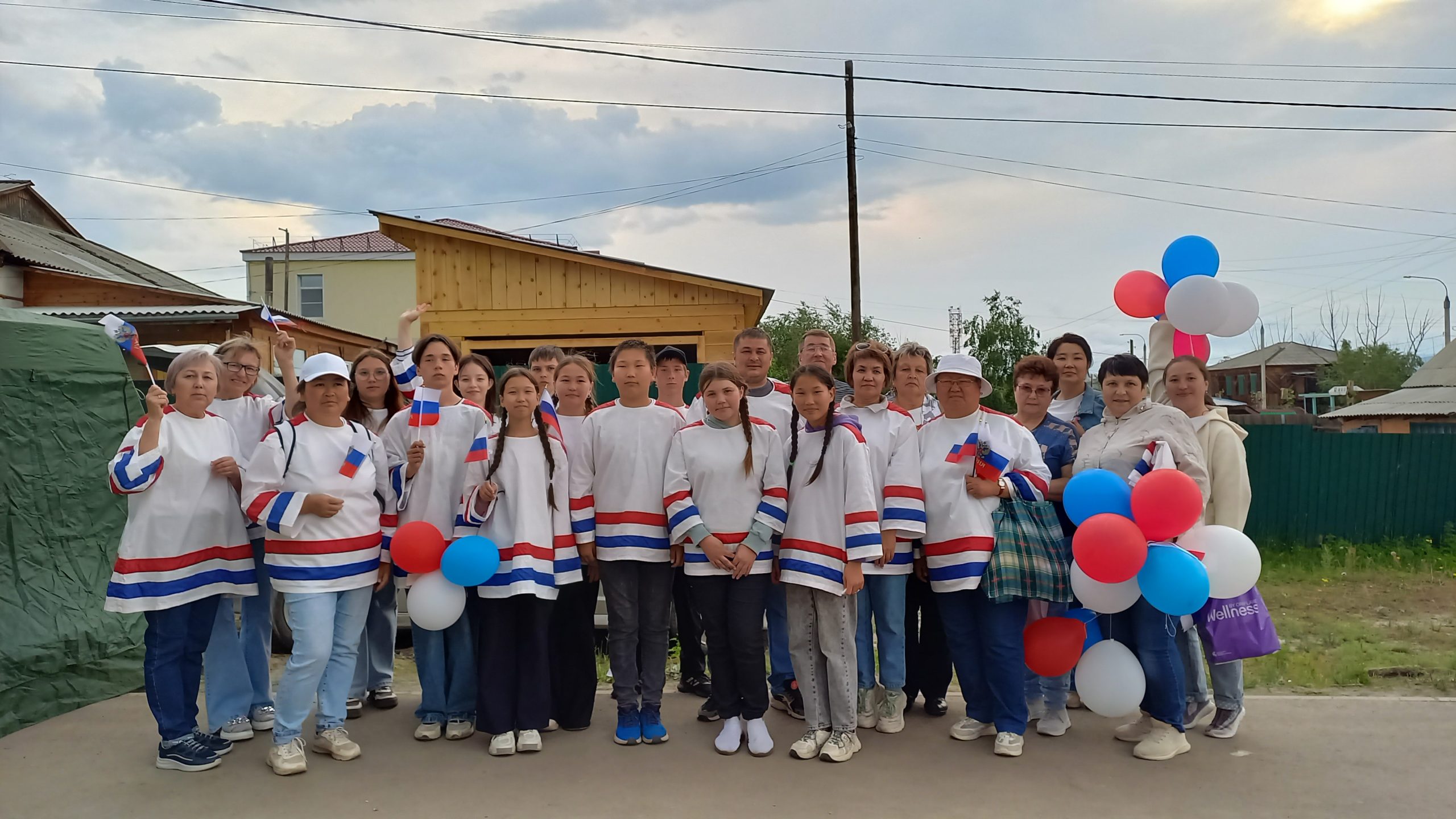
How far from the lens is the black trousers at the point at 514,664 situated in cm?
439

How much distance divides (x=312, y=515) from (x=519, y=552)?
2.87ft

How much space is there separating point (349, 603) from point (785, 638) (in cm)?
203

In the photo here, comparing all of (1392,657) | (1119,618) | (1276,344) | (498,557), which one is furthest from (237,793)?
(1276,344)

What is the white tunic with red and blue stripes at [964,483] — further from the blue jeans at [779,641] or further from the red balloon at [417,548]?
the red balloon at [417,548]

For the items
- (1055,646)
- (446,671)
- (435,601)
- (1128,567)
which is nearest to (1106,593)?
(1128,567)

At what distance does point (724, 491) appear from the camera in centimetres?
425

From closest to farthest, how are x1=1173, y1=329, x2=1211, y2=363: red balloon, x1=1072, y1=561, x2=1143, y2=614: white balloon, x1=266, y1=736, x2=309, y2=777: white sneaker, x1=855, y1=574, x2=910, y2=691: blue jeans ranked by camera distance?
x1=266, y1=736, x2=309, y2=777: white sneaker < x1=1072, y1=561, x2=1143, y2=614: white balloon < x1=855, y1=574, x2=910, y2=691: blue jeans < x1=1173, y1=329, x2=1211, y2=363: red balloon

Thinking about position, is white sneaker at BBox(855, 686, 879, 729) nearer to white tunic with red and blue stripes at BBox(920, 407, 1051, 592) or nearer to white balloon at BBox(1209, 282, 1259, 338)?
white tunic with red and blue stripes at BBox(920, 407, 1051, 592)

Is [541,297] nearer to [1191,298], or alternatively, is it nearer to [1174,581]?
[1191,298]

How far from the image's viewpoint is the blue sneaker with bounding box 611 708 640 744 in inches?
175

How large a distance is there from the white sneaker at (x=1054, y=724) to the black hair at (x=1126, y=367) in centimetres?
160

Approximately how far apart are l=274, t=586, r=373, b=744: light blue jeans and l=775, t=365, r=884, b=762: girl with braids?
1940mm

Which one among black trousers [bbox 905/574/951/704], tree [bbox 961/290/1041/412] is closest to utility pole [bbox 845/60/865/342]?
tree [bbox 961/290/1041/412]

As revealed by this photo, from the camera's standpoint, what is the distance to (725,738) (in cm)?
435
